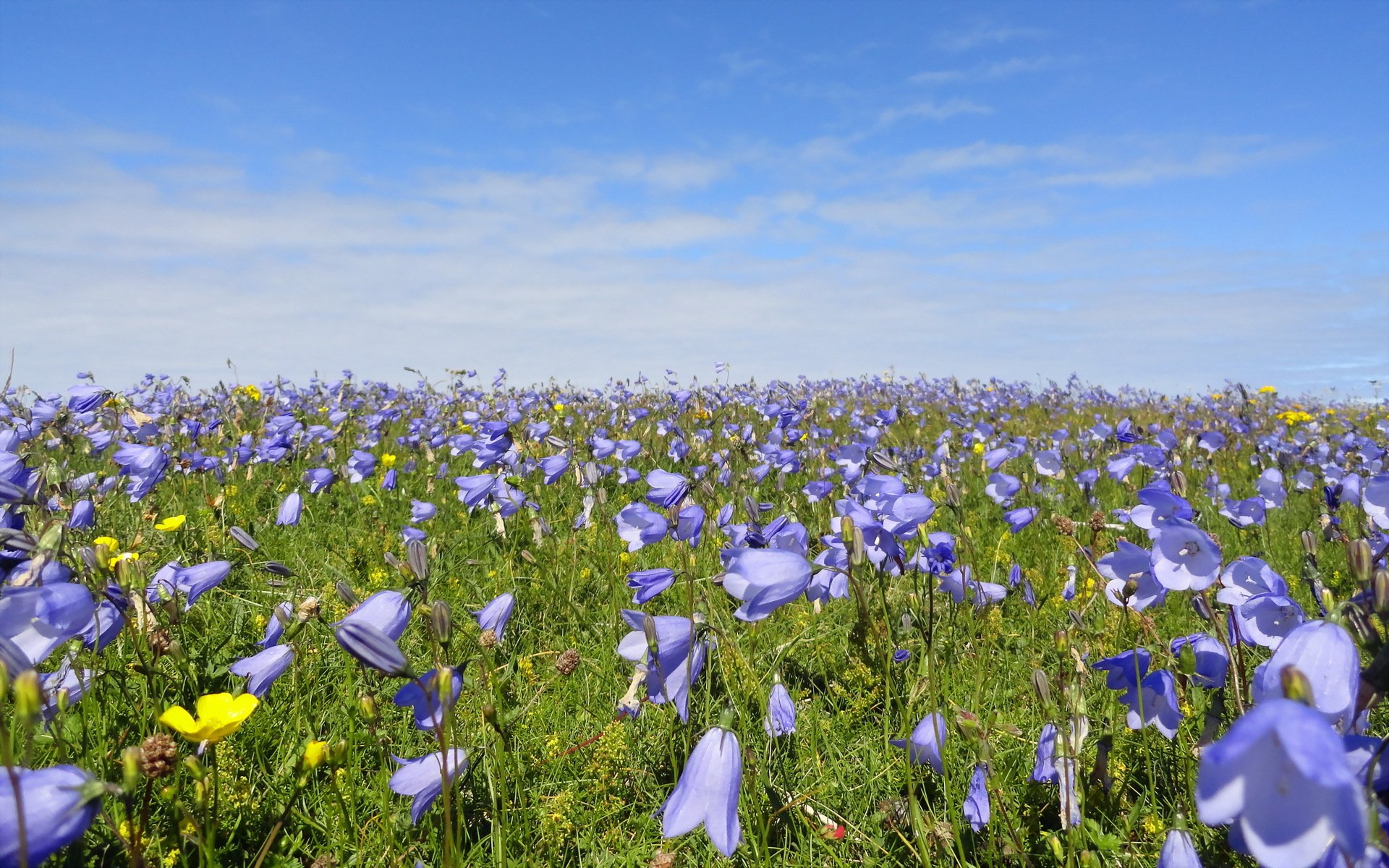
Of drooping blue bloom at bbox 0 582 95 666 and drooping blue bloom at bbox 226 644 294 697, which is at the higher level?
drooping blue bloom at bbox 0 582 95 666

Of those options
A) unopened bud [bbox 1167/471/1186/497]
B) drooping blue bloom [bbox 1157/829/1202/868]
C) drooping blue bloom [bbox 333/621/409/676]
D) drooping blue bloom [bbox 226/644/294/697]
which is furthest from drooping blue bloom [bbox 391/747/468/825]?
unopened bud [bbox 1167/471/1186/497]

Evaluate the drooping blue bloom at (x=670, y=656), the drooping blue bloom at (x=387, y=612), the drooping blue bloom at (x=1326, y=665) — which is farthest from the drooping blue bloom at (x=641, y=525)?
the drooping blue bloom at (x=1326, y=665)

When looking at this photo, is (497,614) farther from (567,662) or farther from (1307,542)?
(1307,542)

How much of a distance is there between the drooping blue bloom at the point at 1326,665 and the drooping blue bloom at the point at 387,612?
1.85 metres

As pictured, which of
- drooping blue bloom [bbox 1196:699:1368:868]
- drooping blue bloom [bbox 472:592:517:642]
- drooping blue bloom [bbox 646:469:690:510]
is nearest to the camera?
drooping blue bloom [bbox 1196:699:1368:868]

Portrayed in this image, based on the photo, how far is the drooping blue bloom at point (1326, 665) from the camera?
1188 mm

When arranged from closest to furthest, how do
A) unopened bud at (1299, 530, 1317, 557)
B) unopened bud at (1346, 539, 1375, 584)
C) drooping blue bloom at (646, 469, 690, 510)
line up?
unopened bud at (1346, 539, 1375, 584) < unopened bud at (1299, 530, 1317, 557) < drooping blue bloom at (646, 469, 690, 510)

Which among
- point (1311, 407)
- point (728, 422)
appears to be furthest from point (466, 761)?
point (1311, 407)

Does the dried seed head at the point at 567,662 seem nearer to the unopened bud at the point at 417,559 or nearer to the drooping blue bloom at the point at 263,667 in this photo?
the unopened bud at the point at 417,559

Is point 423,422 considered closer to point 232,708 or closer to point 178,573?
point 178,573

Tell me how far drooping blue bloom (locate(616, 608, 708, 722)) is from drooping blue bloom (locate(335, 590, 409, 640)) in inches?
22.9

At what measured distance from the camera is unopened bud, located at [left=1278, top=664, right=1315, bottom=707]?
3.04 feet

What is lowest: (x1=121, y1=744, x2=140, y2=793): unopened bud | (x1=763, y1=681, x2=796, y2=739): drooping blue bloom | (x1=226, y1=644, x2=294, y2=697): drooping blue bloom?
(x1=763, y1=681, x2=796, y2=739): drooping blue bloom

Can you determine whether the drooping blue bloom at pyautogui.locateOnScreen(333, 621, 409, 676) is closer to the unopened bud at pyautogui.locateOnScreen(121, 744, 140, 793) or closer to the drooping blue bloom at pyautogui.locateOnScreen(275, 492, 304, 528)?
the unopened bud at pyautogui.locateOnScreen(121, 744, 140, 793)
